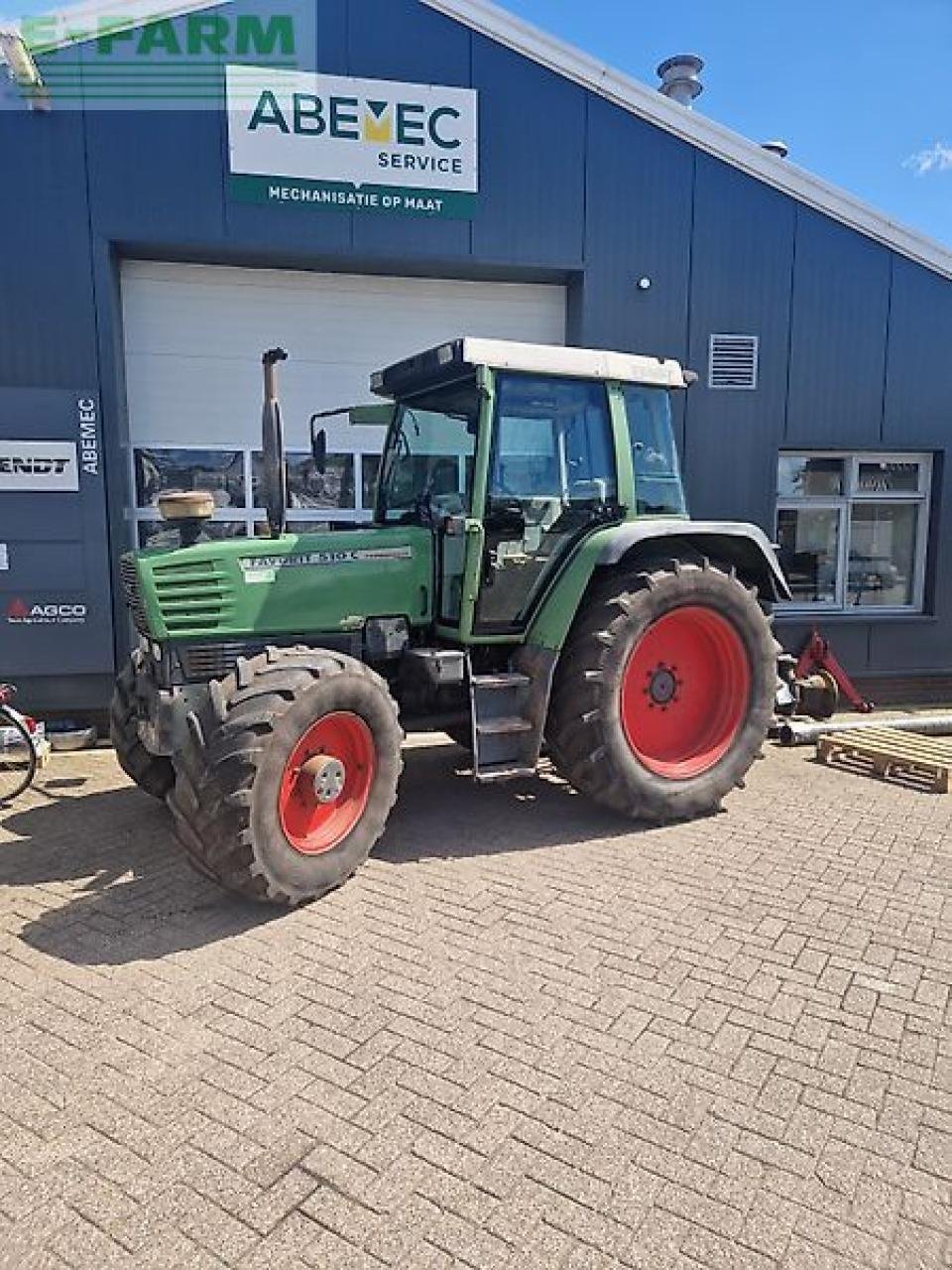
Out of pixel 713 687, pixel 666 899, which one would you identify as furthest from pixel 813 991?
pixel 713 687

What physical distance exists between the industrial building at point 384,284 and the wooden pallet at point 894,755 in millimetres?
1842

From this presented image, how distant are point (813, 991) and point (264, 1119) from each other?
2.00 m

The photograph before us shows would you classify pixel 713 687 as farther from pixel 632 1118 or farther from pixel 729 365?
pixel 729 365

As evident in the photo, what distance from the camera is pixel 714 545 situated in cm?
567

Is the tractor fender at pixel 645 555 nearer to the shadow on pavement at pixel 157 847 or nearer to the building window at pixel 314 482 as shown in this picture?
the shadow on pavement at pixel 157 847

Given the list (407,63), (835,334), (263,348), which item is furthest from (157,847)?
(835,334)

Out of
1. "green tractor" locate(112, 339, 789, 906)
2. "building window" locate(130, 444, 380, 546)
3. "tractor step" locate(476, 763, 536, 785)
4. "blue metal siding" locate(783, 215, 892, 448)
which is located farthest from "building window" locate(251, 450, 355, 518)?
"blue metal siding" locate(783, 215, 892, 448)

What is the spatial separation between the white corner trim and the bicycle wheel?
→ 20.7 feet

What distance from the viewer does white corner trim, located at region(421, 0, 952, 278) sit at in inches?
280

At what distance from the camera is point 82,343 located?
675 cm

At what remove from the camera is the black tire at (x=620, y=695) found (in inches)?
189

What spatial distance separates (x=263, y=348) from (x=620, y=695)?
15.4 feet

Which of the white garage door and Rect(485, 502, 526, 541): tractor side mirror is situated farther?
the white garage door

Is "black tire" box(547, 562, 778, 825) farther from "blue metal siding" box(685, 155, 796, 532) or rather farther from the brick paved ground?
"blue metal siding" box(685, 155, 796, 532)
